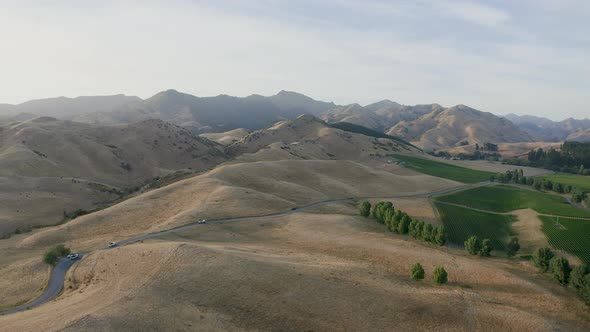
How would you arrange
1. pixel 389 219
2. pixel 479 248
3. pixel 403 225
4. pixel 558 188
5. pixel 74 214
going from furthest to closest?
pixel 558 188 → pixel 74 214 → pixel 389 219 → pixel 403 225 → pixel 479 248

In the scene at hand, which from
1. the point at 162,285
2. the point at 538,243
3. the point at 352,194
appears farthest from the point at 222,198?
the point at 538,243

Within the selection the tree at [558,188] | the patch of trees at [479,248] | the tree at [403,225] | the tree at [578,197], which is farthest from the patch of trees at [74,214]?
the tree at [558,188]

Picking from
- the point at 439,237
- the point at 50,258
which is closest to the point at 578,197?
the point at 439,237

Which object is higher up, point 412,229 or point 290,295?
point 412,229

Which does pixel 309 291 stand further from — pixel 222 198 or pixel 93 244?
pixel 222 198

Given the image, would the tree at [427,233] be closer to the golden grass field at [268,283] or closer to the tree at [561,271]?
the golden grass field at [268,283]

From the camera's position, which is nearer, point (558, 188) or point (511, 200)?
point (511, 200)

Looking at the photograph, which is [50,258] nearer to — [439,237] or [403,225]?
[403,225]
